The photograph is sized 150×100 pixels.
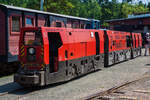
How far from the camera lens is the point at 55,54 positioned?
8789 mm

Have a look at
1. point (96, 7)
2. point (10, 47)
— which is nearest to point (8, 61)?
point (10, 47)

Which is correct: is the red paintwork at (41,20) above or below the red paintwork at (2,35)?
above

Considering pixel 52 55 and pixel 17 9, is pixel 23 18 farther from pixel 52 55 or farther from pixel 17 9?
pixel 52 55

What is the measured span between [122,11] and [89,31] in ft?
263

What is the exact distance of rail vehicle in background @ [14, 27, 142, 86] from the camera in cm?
803

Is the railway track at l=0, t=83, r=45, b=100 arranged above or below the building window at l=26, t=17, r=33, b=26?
below

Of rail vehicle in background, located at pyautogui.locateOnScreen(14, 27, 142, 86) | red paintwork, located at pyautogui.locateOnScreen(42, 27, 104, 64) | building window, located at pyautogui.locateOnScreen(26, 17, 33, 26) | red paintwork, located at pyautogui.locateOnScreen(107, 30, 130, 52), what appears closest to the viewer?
rail vehicle in background, located at pyautogui.locateOnScreen(14, 27, 142, 86)

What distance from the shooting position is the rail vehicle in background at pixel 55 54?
316 inches

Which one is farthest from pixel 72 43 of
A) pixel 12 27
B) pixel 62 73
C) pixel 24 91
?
pixel 12 27

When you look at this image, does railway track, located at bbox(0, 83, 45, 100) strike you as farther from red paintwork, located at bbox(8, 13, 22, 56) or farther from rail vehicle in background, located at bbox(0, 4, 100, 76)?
red paintwork, located at bbox(8, 13, 22, 56)

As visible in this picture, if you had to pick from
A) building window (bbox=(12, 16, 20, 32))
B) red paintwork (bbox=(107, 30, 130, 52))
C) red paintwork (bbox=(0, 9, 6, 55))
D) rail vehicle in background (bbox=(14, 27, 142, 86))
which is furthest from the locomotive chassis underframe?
building window (bbox=(12, 16, 20, 32))

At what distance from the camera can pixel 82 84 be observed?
29.8ft

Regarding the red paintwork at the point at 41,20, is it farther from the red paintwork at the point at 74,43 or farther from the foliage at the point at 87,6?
the foliage at the point at 87,6

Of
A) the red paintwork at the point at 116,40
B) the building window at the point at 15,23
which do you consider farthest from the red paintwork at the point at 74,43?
the building window at the point at 15,23
